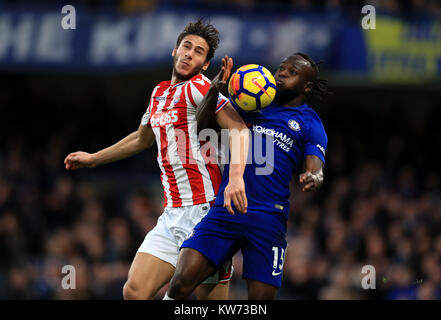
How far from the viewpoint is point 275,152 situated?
5254mm

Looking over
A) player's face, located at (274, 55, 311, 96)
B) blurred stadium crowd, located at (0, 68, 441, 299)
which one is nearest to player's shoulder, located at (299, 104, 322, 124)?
player's face, located at (274, 55, 311, 96)

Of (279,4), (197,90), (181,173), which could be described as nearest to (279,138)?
(197,90)

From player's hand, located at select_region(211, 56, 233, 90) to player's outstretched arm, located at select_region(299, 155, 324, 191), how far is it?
Answer: 80cm

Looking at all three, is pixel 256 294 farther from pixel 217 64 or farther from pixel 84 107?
pixel 84 107

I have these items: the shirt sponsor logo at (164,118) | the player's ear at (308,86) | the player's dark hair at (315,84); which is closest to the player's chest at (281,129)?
the player's ear at (308,86)

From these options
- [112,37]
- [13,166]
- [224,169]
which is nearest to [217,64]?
[112,37]

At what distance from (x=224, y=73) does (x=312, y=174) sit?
897mm

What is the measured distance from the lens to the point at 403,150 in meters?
14.6

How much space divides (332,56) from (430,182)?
10.0 ft

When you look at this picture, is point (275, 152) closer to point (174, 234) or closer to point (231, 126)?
point (231, 126)

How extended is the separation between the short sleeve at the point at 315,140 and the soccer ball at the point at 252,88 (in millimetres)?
380

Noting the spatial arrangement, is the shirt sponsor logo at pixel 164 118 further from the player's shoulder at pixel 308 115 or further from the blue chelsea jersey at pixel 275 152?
the player's shoulder at pixel 308 115

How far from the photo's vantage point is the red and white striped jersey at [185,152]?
219 inches
